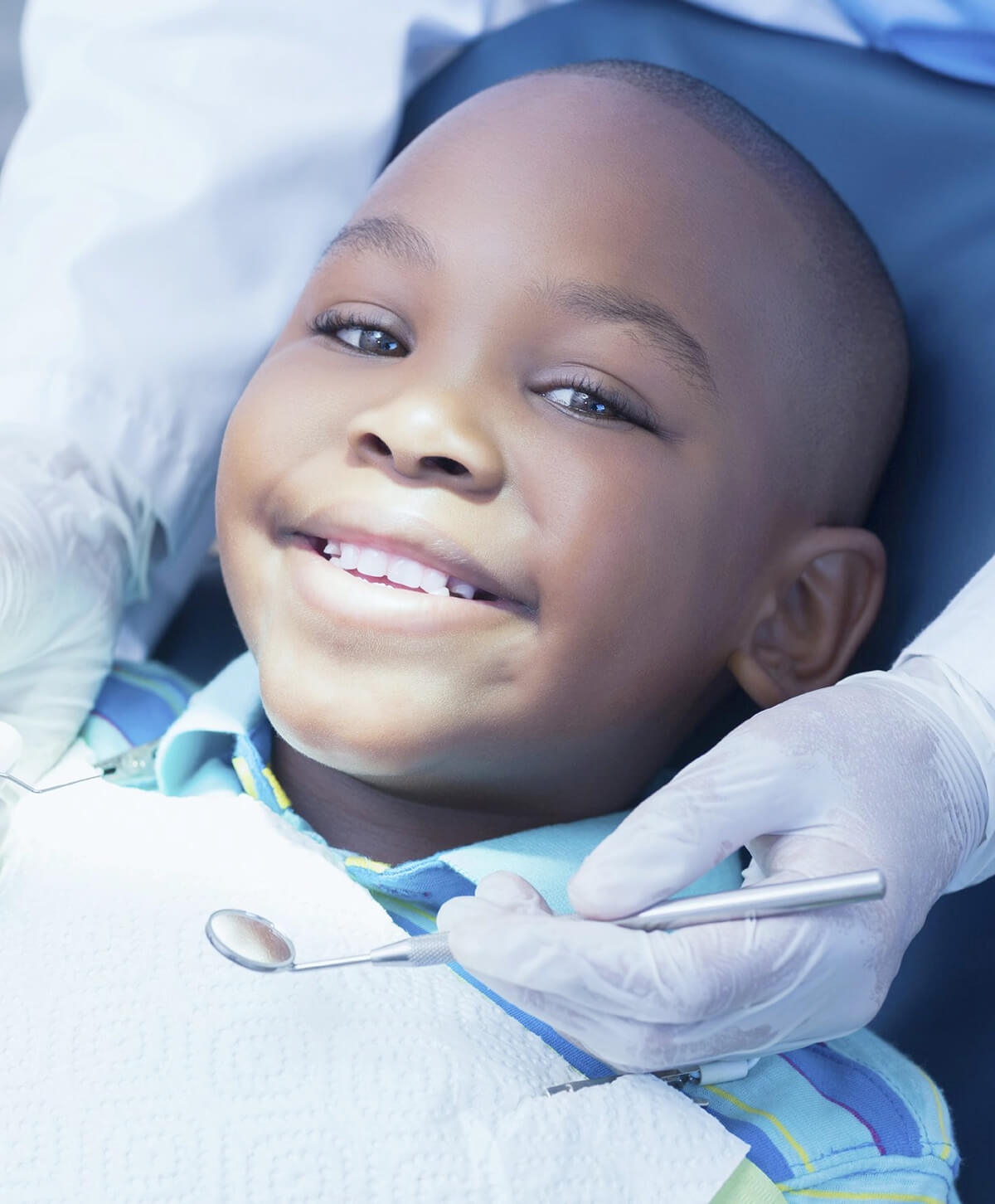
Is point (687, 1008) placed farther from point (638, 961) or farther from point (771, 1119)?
point (771, 1119)

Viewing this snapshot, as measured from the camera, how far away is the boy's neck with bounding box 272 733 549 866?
1.04 meters

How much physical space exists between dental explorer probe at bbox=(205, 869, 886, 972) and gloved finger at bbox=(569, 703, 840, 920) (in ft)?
0.05

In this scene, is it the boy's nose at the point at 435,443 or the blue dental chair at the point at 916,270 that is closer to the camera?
the boy's nose at the point at 435,443

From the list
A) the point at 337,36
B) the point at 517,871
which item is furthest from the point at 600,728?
the point at 337,36

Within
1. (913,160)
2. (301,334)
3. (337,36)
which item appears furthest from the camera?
(337,36)

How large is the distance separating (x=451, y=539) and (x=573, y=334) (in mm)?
183

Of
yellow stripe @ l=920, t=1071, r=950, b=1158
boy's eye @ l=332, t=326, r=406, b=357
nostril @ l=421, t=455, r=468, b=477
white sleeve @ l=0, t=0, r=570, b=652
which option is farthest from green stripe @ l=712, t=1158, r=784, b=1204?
white sleeve @ l=0, t=0, r=570, b=652

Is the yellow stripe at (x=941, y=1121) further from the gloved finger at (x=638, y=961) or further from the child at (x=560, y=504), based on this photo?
the gloved finger at (x=638, y=961)

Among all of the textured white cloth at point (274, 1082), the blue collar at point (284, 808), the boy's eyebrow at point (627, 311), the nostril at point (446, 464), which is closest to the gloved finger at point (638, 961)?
the textured white cloth at point (274, 1082)

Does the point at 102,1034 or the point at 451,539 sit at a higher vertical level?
the point at 451,539

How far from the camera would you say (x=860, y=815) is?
79 centimetres

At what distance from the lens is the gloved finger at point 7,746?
94 cm

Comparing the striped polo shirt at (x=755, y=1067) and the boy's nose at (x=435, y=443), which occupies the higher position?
the boy's nose at (x=435, y=443)

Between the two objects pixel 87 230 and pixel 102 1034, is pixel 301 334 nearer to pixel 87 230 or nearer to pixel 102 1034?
pixel 87 230
